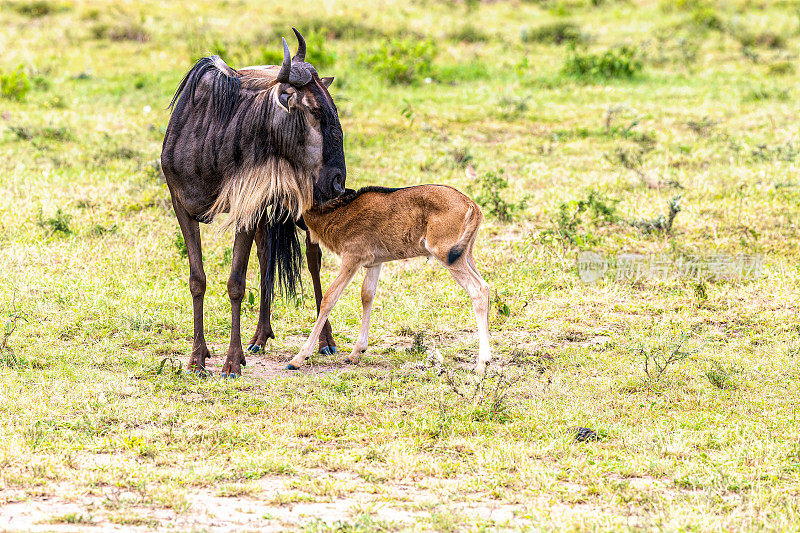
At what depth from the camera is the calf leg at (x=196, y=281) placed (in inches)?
257

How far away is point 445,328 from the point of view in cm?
754

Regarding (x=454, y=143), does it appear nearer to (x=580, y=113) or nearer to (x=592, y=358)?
(x=580, y=113)

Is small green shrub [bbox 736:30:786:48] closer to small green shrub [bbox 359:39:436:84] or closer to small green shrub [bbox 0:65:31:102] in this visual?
small green shrub [bbox 359:39:436:84]

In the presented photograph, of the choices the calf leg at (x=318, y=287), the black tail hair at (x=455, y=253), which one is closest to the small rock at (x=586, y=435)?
the black tail hair at (x=455, y=253)

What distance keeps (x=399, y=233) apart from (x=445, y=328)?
1.26 meters

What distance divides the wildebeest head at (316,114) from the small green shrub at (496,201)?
3.80 metres

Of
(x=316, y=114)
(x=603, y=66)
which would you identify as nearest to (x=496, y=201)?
(x=316, y=114)

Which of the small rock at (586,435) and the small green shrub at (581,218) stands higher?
the small green shrub at (581,218)

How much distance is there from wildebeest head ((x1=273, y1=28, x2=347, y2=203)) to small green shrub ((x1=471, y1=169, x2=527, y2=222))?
3800 millimetres

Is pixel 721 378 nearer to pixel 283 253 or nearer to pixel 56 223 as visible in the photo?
pixel 283 253

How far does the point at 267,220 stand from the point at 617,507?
3622 millimetres

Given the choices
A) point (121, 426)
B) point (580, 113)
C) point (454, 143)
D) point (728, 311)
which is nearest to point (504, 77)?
point (580, 113)

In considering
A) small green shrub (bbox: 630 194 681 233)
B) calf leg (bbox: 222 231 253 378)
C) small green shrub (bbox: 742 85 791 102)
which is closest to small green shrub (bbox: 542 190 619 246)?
small green shrub (bbox: 630 194 681 233)

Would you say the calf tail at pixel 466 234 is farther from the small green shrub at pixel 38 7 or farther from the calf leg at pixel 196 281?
the small green shrub at pixel 38 7
